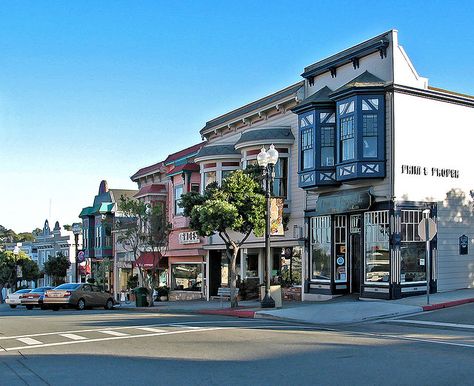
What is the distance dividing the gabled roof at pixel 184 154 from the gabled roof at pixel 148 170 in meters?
0.99

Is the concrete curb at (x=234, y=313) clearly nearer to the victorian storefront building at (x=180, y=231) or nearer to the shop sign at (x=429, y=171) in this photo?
the shop sign at (x=429, y=171)

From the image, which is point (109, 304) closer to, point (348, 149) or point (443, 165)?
point (348, 149)

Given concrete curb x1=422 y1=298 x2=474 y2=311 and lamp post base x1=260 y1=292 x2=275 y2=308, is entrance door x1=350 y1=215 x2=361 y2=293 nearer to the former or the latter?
lamp post base x1=260 y1=292 x2=275 y2=308

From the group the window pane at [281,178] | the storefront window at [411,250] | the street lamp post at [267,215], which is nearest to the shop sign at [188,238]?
the window pane at [281,178]

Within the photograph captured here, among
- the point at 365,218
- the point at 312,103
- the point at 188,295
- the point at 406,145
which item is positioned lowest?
the point at 188,295

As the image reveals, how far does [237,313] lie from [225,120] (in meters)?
14.4

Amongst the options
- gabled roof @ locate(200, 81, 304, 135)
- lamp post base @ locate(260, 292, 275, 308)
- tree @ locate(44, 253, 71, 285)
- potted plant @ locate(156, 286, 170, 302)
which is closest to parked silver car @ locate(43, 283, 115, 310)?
potted plant @ locate(156, 286, 170, 302)

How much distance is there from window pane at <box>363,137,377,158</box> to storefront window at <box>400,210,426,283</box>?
7.89 ft

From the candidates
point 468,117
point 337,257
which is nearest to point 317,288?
point 337,257

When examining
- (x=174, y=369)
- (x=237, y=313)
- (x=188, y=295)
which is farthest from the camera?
(x=188, y=295)

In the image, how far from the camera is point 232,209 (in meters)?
24.1

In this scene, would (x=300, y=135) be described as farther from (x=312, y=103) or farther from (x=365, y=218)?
(x=365, y=218)

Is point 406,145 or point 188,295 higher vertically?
point 406,145

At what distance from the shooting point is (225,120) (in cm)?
3459
